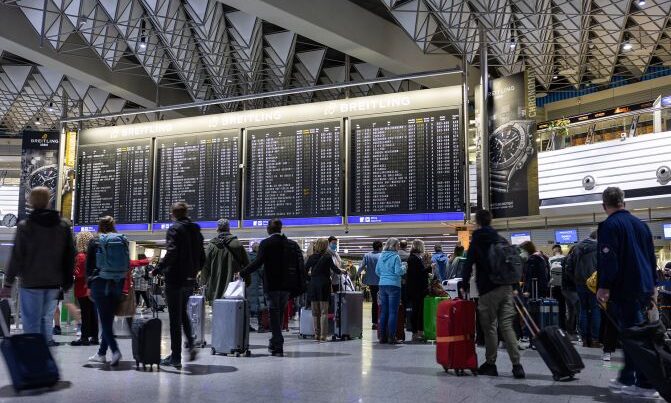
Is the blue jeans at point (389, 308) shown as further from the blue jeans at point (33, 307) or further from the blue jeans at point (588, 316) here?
the blue jeans at point (33, 307)

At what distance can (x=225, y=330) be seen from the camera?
22.7ft

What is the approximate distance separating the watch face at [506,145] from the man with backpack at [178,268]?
25.0 feet

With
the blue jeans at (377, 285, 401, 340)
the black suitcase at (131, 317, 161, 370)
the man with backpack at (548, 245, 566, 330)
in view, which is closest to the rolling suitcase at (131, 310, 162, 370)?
the black suitcase at (131, 317, 161, 370)

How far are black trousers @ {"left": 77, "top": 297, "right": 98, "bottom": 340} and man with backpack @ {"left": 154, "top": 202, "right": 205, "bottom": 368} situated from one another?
263 cm

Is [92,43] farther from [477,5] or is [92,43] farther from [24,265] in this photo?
[24,265]

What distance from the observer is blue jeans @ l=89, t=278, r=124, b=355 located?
594 cm

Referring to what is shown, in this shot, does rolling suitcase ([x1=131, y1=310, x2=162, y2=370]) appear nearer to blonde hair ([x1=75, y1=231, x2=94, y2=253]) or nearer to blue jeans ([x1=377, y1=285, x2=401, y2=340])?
blonde hair ([x1=75, y1=231, x2=94, y2=253])

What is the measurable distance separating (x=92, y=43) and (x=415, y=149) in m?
9.46

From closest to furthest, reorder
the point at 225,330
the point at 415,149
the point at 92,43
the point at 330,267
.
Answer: the point at 225,330 < the point at 330,267 < the point at 415,149 < the point at 92,43

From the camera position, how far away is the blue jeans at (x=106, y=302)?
234 inches

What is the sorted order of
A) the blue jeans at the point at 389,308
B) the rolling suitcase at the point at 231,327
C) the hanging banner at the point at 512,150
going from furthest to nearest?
the hanging banner at the point at 512,150 → the blue jeans at the point at 389,308 → the rolling suitcase at the point at 231,327

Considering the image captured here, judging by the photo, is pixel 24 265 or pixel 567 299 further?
pixel 567 299

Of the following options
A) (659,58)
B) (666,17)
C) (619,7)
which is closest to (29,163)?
(619,7)

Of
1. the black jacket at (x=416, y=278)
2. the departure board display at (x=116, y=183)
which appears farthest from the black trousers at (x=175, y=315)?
the departure board display at (x=116, y=183)
